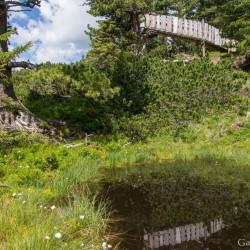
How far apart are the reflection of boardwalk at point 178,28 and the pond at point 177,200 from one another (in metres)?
16.7

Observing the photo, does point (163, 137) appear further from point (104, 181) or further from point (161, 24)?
point (161, 24)

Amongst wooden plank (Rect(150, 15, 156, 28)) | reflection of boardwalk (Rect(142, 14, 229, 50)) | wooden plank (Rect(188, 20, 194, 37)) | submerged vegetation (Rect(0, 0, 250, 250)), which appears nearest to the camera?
submerged vegetation (Rect(0, 0, 250, 250))

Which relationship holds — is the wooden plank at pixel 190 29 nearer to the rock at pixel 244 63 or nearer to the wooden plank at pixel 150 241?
the rock at pixel 244 63

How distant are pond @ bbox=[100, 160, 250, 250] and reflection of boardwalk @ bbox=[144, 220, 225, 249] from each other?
7 cm

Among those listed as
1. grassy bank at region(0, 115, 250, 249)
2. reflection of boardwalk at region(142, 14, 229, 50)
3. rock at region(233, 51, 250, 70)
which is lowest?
grassy bank at region(0, 115, 250, 249)

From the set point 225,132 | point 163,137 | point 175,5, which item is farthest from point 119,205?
point 175,5

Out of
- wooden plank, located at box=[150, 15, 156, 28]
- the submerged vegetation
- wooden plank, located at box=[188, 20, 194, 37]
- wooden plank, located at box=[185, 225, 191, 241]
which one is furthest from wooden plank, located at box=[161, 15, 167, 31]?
wooden plank, located at box=[185, 225, 191, 241]

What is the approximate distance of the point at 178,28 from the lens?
87.8ft

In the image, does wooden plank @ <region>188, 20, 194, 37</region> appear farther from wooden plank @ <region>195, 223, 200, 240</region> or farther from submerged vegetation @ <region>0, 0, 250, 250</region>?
wooden plank @ <region>195, 223, 200, 240</region>

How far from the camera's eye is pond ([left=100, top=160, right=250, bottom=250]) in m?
6.13

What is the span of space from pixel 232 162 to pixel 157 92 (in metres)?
6.43

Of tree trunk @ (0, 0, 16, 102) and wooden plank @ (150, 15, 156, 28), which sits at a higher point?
wooden plank @ (150, 15, 156, 28)

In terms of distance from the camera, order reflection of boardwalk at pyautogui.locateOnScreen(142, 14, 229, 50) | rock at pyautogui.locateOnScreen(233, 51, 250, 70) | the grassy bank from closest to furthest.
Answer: the grassy bank < rock at pyautogui.locateOnScreen(233, 51, 250, 70) < reflection of boardwalk at pyautogui.locateOnScreen(142, 14, 229, 50)

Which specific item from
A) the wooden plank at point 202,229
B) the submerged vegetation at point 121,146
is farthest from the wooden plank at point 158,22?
the wooden plank at point 202,229
